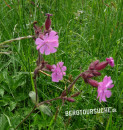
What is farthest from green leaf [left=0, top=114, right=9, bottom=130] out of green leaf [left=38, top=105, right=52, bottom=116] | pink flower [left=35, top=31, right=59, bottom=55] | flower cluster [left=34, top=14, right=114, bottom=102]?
pink flower [left=35, top=31, right=59, bottom=55]

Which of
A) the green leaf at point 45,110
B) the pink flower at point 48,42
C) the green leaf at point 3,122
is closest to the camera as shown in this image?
the pink flower at point 48,42

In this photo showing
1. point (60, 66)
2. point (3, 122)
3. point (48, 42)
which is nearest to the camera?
point (48, 42)

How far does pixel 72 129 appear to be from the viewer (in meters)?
1.00

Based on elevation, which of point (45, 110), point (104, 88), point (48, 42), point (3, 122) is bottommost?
point (3, 122)

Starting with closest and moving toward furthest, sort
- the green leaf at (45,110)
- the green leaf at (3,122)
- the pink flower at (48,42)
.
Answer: the pink flower at (48,42)
the green leaf at (45,110)
the green leaf at (3,122)

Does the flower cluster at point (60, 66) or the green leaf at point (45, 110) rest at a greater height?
the flower cluster at point (60, 66)

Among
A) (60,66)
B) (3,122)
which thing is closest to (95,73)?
(60,66)

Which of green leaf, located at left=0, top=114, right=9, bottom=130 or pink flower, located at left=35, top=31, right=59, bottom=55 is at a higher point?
pink flower, located at left=35, top=31, right=59, bottom=55

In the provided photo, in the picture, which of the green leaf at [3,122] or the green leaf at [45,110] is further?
the green leaf at [3,122]

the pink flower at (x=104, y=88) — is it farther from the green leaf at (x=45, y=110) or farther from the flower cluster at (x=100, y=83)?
the green leaf at (x=45, y=110)

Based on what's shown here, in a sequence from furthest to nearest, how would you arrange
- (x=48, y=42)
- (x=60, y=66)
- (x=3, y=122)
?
(x=3, y=122)
(x=60, y=66)
(x=48, y=42)

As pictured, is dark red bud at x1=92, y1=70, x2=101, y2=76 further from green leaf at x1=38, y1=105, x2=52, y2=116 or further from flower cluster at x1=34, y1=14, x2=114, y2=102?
green leaf at x1=38, y1=105, x2=52, y2=116

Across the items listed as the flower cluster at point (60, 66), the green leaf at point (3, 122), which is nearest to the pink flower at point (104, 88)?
the flower cluster at point (60, 66)

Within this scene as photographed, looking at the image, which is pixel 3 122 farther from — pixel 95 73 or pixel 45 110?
pixel 95 73
